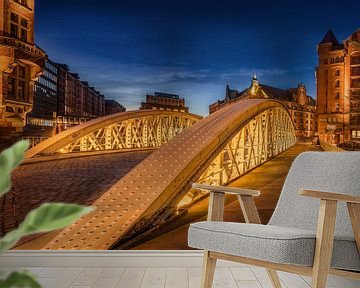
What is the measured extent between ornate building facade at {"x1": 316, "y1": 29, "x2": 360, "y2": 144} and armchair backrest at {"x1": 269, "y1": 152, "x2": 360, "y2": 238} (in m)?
1.42

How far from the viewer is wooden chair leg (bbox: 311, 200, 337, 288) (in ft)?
5.86

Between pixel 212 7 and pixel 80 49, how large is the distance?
1.19 m

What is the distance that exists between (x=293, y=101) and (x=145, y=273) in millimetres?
2184

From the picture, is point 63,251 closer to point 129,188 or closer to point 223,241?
point 129,188

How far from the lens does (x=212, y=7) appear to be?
13.3 feet

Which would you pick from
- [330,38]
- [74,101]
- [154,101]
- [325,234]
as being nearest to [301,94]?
[330,38]

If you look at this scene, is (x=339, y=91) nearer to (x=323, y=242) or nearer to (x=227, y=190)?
(x=227, y=190)

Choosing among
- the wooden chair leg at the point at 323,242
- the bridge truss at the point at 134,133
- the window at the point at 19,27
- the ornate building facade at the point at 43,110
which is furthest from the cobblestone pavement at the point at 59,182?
the wooden chair leg at the point at 323,242

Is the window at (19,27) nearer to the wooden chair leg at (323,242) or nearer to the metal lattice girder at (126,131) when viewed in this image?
the metal lattice girder at (126,131)

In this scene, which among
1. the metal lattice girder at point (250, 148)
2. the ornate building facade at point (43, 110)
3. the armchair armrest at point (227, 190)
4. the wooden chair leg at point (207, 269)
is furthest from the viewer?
the metal lattice girder at point (250, 148)

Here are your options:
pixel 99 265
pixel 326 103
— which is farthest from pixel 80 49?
pixel 326 103

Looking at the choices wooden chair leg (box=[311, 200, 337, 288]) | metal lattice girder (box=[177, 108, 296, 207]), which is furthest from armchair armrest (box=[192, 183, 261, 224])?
metal lattice girder (box=[177, 108, 296, 207])

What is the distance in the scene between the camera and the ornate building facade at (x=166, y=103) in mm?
3850

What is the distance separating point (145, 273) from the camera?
2980 millimetres
